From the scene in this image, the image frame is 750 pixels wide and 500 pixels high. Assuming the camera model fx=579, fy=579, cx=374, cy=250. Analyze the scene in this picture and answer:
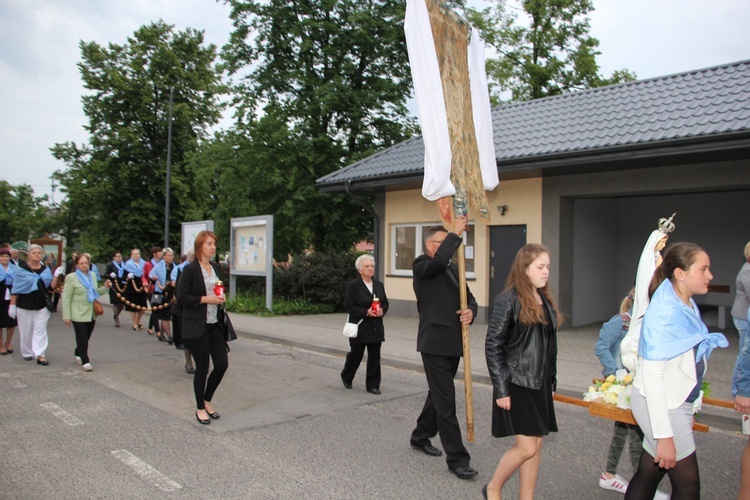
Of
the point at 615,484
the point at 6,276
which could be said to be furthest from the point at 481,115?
the point at 6,276

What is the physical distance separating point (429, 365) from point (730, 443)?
325 centimetres

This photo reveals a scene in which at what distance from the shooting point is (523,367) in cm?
340

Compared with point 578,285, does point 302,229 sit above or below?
above

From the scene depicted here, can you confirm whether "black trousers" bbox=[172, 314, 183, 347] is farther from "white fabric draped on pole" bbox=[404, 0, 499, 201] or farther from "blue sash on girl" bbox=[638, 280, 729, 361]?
"blue sash on girl" bbox=[638, 280, 729, 361]

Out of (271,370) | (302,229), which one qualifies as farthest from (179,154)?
(271,370)

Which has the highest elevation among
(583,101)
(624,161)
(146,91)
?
(146,91)

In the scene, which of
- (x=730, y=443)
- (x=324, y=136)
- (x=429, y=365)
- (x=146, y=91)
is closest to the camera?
(x=429, y=365)

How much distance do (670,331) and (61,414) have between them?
5.79 m

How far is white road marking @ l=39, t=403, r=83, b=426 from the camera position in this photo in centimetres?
568

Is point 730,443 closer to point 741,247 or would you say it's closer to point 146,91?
point 741,247

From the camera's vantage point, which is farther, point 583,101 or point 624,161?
point 583,101

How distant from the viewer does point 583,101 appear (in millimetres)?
14273

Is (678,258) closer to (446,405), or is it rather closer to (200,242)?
(446,405)

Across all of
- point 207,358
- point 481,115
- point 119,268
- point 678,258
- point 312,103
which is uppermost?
point 312,103
